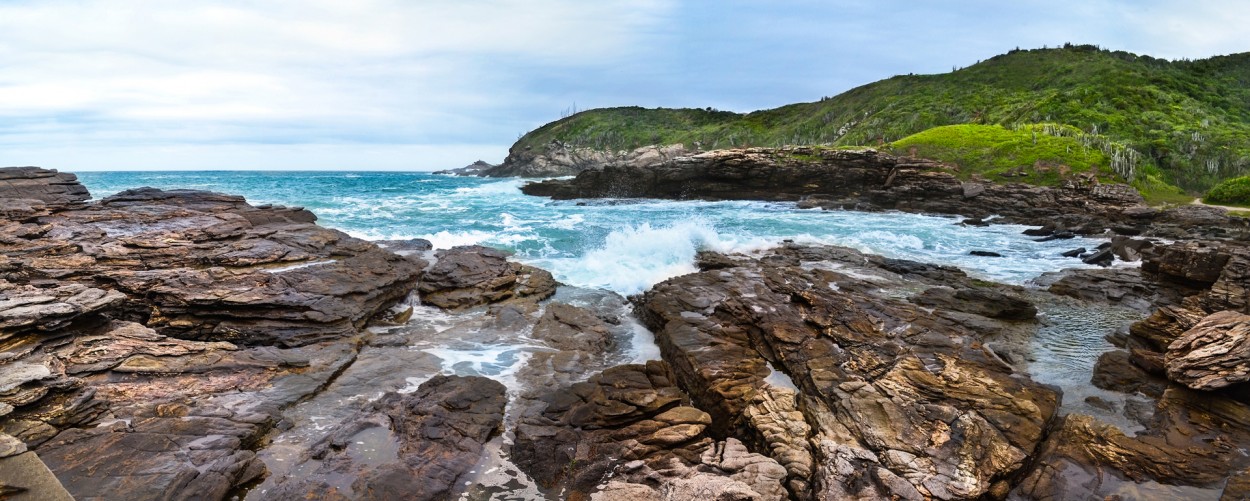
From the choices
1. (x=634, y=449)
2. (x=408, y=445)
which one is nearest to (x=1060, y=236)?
(x=634, y=449)

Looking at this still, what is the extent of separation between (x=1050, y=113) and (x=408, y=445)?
61116 millimetres

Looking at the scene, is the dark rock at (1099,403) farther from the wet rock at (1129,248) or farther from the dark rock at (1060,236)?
the dark rock at (1060,236)

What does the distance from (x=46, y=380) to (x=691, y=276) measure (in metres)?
10.2

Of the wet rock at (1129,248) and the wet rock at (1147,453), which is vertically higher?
the wet rock at (1129,248)

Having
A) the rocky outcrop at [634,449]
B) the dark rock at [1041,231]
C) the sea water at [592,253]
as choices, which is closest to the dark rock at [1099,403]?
the sea water at [592,253]

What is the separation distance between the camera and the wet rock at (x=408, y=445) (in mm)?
5633

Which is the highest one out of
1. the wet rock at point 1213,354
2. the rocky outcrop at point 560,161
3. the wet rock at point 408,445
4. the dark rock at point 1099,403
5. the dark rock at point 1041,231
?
the rocky outcrop at point 560,161

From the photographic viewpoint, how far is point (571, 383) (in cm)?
855

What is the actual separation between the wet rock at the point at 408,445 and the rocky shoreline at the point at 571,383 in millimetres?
34

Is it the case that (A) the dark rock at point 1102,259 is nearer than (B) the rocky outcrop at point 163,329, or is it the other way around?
(B) the rocky outcrop at point 163,329

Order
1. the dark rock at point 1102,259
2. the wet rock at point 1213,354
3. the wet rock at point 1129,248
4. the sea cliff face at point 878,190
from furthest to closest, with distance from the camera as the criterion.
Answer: the sea cliff face at point 878,190, the wet rock at point 1129,248, the dark rock at point 1102,259, the wet rock at point 1213,354

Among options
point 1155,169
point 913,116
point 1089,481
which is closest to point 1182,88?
point 913,116

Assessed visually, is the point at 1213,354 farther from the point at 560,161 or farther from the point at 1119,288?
the point at 560,161

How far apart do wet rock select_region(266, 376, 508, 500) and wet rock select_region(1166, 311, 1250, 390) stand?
8.77 meters
